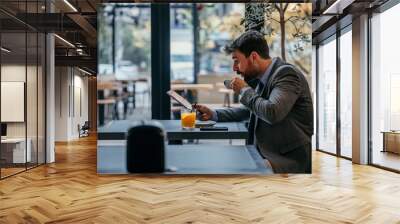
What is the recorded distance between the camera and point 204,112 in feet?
15.1

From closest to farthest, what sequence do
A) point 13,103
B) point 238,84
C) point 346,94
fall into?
point 238,84
point 13,103
point 346,94

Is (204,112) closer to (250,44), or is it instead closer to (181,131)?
(181,131)

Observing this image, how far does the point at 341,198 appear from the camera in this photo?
175 inches

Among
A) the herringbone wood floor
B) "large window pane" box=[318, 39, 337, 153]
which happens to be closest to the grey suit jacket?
the herringbone wood floor

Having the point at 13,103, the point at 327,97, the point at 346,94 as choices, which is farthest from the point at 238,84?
the point at 327,97

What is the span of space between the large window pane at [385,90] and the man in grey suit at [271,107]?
104 inches

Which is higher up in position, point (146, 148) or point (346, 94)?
point (346, 94)

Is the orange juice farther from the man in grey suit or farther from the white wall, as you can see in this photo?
the white wall

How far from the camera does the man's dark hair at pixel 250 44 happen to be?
4599mm

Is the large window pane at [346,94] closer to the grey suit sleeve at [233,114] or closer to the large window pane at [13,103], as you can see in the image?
the grey suit sleeve at [233,114]

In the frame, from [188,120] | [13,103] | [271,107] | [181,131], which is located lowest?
[181,131]

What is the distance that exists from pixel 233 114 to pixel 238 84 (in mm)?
339

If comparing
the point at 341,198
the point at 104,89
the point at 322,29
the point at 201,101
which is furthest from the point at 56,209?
the point at 322,29

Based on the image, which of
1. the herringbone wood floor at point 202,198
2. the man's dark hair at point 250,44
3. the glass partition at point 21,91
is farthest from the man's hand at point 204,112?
the glass partition at point 21,91
